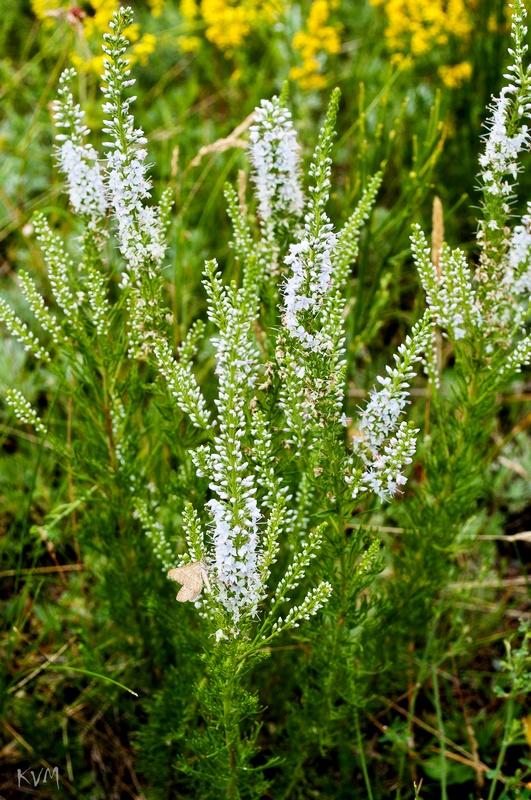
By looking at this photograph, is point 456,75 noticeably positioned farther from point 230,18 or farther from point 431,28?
point 230,18

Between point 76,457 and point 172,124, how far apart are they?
3.62 metres

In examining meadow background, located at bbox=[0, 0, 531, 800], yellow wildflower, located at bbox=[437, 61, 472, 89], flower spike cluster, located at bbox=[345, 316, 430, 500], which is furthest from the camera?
yellow wildflower, located at bbox=[437, 61, 472, 89]

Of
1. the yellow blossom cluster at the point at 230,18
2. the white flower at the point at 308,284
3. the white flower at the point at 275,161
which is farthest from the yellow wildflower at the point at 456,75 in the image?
the white flower at the point at 308,284

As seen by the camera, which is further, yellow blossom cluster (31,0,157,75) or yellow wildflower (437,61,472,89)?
yellow wildflower (437,61,472,89)

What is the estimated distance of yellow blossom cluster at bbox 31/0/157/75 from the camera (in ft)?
12.6

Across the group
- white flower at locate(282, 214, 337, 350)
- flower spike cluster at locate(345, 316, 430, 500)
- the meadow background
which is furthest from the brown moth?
white flower at locate(282, 214, 337, 350)

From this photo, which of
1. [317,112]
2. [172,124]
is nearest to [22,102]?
[172,124]

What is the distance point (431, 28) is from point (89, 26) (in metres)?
2.39

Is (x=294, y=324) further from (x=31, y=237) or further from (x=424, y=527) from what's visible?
(x=31, y=237)

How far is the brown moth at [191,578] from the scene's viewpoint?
6.01ft

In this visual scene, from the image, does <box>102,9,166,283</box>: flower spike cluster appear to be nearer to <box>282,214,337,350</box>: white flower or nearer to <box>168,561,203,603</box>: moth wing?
<box>282,214,337,350</box>: white flower

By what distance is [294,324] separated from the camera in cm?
197

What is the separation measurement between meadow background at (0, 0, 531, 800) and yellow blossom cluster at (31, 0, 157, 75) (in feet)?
0.13

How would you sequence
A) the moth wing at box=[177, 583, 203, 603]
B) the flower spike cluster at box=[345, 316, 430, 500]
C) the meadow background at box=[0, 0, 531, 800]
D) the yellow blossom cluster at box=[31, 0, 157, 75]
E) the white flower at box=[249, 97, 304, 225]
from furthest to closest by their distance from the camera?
the yellow blossom cluster at box=[31, 0, 157, 75]
the meadow background at box=[0, 0, 531, 800]
the white flower at box=[249, 97, 304, 225]
the flower spike cluster at box=[345, 316, 430, 500]
the moth wing at box=[177, 583, 203, 603]
